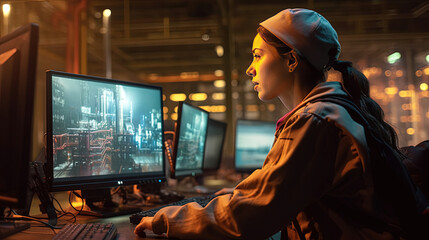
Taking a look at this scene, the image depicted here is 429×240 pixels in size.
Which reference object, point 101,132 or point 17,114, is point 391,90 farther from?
point 17,114

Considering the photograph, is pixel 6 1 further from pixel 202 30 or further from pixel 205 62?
pixel 205 62

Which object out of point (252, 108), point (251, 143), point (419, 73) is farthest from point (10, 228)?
point (252, 108)

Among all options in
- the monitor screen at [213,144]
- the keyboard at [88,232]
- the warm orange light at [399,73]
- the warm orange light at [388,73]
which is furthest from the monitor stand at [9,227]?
the warm orange light at [388,73]

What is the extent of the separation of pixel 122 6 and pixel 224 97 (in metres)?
2.39

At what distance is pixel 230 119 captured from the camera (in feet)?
19.2

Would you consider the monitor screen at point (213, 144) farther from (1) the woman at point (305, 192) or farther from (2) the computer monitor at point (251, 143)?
(1) the woman at point (305, 192)

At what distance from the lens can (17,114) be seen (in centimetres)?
79

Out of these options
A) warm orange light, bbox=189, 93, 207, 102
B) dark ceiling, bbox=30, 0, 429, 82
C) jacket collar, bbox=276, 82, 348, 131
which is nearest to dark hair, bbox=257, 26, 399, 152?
jacket collar, bbox=276, 82, 348, 131

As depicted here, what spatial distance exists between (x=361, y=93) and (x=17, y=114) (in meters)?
0.95

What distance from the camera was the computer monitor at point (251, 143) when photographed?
3.11 meters

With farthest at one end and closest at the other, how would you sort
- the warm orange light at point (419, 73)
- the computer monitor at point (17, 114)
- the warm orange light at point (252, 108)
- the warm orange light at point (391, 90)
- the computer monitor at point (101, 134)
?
the warm orange light at point (252, 108)
the warm orange light at point (391, 90)
the warm orange light at point (419, 73)
the computer monitor at point (101, 134)
the computer monitor at point (17, 114)

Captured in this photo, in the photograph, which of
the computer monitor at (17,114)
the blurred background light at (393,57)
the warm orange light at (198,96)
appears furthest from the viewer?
the warm orange light at (198,96)

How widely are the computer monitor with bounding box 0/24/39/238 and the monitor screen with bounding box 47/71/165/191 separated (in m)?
0.46

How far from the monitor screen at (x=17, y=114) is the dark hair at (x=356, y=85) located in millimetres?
687
